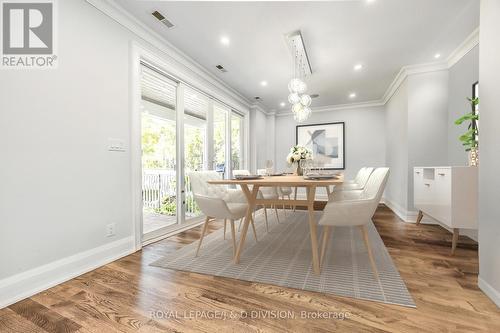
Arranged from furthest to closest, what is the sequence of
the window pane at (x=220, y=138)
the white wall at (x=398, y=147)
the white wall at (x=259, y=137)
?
the white wall at (x=259, y=137) < the window pane at (x=220, y=138) < the white wall at (x=398, y=147)

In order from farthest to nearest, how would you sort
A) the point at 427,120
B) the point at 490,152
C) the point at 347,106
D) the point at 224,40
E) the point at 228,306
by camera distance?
the point at 347,106 < the point at 427,120 < the point at 224,40 < the point at 490,152 < the point at 228,306

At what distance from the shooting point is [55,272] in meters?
1.74

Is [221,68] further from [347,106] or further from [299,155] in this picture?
[347,106]

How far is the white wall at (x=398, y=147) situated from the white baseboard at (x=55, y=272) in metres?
4.34

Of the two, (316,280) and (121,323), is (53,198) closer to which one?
(121,323)

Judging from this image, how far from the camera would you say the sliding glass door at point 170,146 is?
2932 mm

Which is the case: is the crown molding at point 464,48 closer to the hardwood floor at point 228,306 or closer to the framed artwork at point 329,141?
the hardwood floor at point 228,306

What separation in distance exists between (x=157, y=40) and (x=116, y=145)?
1.50 metres

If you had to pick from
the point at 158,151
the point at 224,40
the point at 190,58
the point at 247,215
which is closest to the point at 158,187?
the point at 158,151

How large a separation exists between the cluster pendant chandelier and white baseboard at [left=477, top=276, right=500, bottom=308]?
2638 millimetres

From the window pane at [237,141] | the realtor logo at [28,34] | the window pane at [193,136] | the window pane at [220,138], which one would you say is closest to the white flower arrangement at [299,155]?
the window pane at [193,136]

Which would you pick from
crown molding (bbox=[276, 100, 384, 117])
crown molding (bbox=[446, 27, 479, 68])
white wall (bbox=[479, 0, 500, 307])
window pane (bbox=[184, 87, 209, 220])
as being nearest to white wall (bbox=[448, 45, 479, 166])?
crown molding (bbox=[446, 27, 479, 68])

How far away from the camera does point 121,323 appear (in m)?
1.27

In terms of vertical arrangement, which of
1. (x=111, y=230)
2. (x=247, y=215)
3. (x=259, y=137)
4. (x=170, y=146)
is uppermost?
(x=259, y=137)
